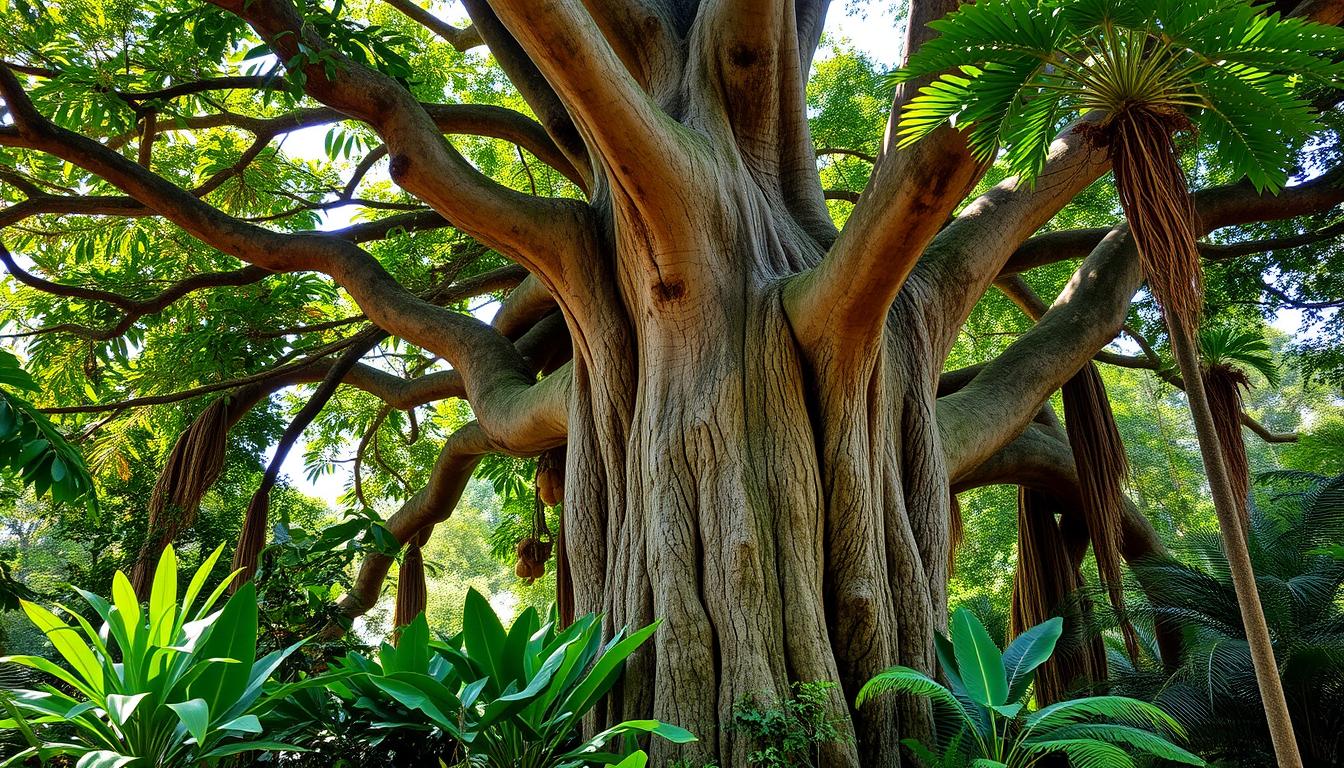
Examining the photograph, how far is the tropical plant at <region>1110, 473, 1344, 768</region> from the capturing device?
386 centimetres

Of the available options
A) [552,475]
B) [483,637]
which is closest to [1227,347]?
[552,475]

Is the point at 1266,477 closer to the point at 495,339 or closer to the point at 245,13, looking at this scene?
the point at 495,339

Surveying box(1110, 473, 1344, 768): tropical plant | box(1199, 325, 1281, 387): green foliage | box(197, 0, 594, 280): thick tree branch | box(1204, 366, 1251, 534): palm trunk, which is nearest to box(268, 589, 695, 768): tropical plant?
Result: box(197, 0, 594, 280): thick tree branch

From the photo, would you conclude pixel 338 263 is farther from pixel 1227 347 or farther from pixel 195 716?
pixel 1227 347

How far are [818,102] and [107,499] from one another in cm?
670

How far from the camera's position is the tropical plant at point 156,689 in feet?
7.30

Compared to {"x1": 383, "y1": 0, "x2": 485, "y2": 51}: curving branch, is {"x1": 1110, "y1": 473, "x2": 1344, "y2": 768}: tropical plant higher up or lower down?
Result: lower down

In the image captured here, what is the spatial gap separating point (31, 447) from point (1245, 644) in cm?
493

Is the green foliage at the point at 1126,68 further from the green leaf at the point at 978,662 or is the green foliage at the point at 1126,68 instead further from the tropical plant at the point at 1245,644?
the tropical plant at the point at 1245,644

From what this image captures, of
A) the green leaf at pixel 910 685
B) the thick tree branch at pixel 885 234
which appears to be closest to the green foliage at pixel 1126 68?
the thick tree branch at pixel 885 234

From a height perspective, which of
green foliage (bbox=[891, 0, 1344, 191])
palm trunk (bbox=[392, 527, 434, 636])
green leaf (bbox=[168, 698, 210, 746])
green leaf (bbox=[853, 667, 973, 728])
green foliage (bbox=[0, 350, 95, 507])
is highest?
green foliage (bbox=[891, 0, 1344, 191])

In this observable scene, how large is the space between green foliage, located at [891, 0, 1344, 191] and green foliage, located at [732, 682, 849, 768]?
1.69 meters

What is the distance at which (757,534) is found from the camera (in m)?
3.04

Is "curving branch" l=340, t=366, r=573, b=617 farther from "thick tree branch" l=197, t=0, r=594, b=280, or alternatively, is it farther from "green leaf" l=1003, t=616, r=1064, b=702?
"green leaf" l=1003, t=616, r=1064, b=702
